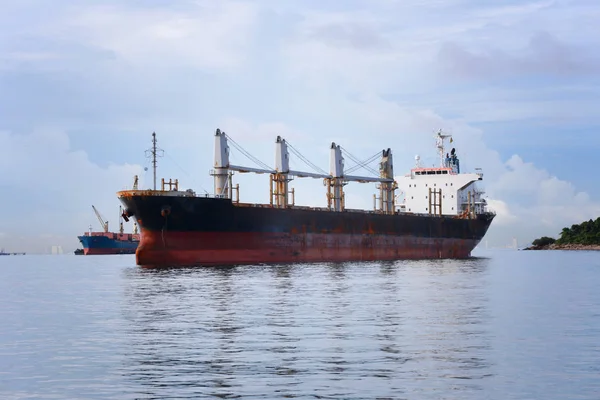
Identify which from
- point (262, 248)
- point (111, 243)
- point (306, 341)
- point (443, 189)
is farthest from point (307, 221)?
point (111, 243)

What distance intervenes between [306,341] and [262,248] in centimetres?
3387

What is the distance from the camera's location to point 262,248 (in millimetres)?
51625

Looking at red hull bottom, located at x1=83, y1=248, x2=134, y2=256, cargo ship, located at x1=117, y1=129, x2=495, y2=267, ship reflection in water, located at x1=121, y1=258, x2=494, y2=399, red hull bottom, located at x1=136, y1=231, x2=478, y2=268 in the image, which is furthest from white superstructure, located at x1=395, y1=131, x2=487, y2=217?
red hull bottom, located at x1=83, y1=248, x2=134, y2=256

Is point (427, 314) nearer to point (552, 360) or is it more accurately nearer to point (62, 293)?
point (552, 360)

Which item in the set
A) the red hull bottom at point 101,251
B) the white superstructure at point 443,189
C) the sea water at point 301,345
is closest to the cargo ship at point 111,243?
the red hull bottom at point 101,251

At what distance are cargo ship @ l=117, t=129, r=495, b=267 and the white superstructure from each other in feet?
0.34

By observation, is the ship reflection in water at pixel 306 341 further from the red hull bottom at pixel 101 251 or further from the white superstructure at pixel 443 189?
the red hull bottom at pixel 101 251

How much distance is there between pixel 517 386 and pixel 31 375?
8.94 m

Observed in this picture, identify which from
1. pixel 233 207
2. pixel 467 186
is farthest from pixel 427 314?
pixel 467 186

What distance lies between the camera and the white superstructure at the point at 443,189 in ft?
261

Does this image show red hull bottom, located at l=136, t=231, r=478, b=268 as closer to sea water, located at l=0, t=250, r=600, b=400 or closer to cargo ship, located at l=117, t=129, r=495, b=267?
cargo ship, located at l=117, t=129, r=495, b=267

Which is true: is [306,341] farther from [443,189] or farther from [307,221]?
[443,189]

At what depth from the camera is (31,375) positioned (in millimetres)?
14516

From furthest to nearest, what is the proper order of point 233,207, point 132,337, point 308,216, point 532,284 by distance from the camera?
1. point 308,216
2. point 233,207
3. point 532,284
4. point 132,337
